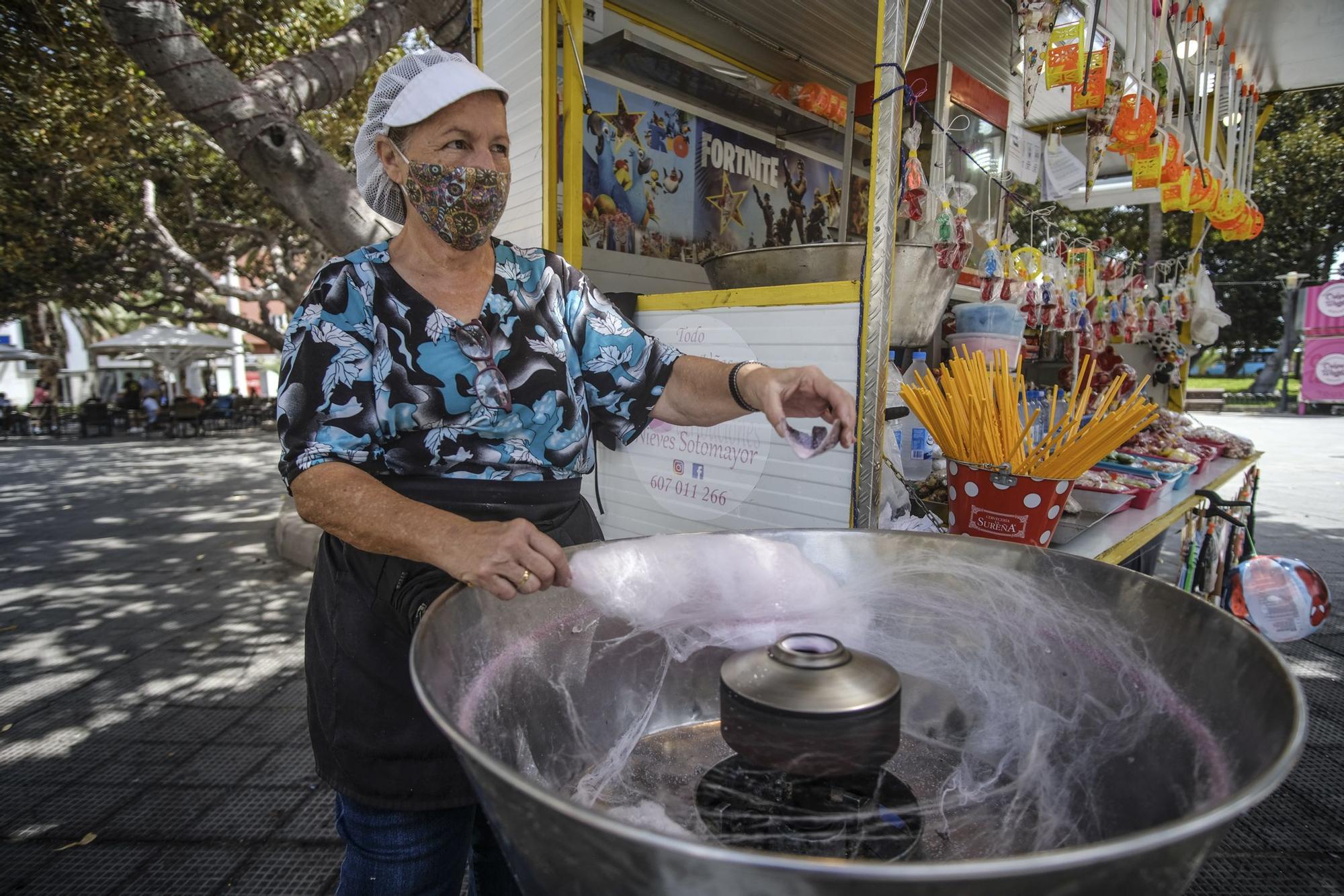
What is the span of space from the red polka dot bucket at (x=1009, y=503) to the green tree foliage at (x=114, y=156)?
404 cm

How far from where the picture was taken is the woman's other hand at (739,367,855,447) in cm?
120

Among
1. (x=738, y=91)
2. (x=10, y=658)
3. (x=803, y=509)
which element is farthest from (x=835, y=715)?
(x=10, y=658)

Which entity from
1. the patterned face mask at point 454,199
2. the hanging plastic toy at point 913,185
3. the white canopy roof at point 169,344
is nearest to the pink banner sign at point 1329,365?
the hanging plastic toy at point 913,185

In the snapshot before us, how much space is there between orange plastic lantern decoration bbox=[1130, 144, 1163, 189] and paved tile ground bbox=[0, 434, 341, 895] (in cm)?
388

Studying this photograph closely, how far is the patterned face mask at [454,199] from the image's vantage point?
124cm

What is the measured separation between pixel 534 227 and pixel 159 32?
1774 mm

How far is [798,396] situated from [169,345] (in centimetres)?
1919

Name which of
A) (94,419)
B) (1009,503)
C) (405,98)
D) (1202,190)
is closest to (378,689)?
(405,98)

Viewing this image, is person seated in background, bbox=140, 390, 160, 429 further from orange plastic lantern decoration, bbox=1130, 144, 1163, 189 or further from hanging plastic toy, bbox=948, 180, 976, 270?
orange plastic lantern decoration, bbox=1130, 144, 1163, 189

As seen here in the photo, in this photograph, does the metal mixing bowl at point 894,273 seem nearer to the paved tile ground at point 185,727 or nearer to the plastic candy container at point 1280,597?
the plastic candy container at point 1280,597

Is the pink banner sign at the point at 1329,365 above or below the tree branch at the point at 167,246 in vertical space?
below

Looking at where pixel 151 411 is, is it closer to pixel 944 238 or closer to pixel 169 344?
pixel 169 344

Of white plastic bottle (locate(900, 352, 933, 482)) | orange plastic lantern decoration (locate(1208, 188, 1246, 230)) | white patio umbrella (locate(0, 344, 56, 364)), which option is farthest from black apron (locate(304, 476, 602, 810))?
white patio umbrella (locate(0, 344, 56, 364))

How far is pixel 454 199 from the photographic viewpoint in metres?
1.25
